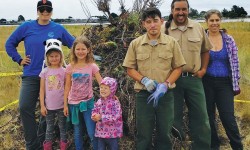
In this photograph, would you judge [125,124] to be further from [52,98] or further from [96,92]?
[52,98]

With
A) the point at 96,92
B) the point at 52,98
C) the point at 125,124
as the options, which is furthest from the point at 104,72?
the point at 52,98

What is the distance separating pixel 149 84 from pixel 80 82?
85cm

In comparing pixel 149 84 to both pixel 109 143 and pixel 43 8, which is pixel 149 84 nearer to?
pixel 109 143

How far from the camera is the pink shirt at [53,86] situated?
4355 millimetres

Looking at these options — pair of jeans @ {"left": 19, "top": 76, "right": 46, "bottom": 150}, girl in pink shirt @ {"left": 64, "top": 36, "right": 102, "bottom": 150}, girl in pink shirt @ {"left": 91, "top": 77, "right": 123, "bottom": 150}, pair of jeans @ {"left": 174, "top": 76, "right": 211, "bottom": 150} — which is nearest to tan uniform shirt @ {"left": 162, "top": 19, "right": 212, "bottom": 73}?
pair of jeans @ {"left": 174, "top": 76, "right": 211, "bottom": 150}

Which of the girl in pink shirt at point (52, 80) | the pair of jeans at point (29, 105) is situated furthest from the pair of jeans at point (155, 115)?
the pair of jeans at point (29, 105)

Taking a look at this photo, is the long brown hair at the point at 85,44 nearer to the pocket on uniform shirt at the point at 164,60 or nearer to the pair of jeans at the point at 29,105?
the pair of jeans at the point at 29,105

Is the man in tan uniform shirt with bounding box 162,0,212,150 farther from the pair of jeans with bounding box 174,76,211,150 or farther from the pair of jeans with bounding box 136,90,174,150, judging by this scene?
the pair of jeans with bounding box 136,90,174,150

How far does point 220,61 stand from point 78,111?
171 centimetres

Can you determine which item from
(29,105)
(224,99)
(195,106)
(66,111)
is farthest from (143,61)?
(29,105)

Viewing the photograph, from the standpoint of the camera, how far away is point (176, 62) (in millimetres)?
3846

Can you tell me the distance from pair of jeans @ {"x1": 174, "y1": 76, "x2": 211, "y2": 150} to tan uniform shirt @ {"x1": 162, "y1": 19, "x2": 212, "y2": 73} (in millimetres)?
151

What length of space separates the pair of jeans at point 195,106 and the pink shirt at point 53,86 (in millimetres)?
1266

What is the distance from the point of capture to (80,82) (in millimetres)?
4188
